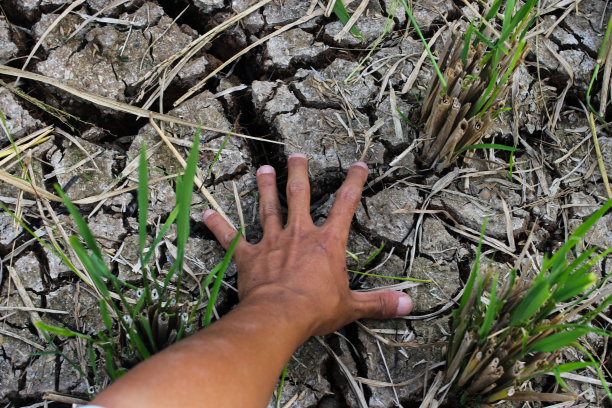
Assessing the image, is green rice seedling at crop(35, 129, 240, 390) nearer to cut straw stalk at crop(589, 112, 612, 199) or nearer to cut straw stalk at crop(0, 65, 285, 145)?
cut straw stalk at crop(0, 65, 285, 145)

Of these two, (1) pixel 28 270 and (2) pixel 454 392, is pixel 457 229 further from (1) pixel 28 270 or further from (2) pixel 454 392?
(1) pixel 28 270

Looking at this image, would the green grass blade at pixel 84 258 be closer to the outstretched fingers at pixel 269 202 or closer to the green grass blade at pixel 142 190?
the green grass blade at pixel 142 190

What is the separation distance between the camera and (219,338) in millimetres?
1440

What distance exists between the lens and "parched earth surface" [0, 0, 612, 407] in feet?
6.43

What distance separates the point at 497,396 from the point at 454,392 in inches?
6.8

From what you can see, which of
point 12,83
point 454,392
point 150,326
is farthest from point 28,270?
point 454,392

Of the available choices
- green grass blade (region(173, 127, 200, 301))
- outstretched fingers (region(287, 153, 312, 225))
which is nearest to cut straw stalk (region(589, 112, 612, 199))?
outstretched fingers (region(287, 153, 312, 225))

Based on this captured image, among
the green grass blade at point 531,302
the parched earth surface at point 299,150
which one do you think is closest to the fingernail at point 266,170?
the parched earth surface at point 299,150

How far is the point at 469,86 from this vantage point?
202 centimetres

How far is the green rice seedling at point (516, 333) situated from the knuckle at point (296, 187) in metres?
0.75

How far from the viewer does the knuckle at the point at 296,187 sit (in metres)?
2.10

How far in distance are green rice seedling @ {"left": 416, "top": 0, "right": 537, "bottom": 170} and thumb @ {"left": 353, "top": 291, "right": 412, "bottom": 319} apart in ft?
2.08

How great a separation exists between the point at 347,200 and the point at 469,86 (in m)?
0.63

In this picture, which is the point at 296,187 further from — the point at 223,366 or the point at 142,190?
the point at 223,366
